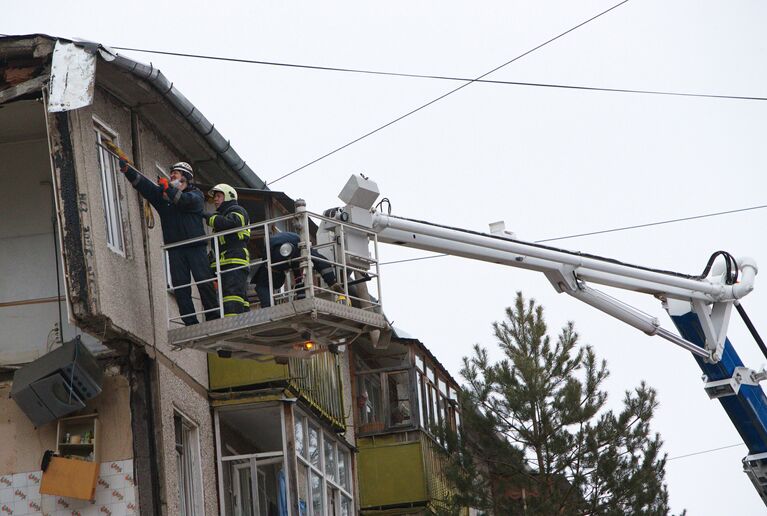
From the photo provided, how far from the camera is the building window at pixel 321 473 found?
1961 centimetres

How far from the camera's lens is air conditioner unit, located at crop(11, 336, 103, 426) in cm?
1522

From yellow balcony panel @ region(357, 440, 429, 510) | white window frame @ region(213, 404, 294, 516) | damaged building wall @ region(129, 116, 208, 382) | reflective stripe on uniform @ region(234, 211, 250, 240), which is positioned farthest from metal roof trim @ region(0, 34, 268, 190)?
yellow balcony panel @ region(357, 440, 429, 510)

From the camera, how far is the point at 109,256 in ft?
52.0

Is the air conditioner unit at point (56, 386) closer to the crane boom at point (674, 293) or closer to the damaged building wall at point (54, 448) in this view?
the damaged building wall at point (54, 448)

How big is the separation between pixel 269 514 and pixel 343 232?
15.4 feet

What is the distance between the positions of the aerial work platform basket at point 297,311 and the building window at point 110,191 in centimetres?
61

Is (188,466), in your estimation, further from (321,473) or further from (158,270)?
(321,473)

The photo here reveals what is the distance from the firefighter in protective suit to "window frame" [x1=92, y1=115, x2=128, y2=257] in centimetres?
104

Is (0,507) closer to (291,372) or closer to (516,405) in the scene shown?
(291,372)

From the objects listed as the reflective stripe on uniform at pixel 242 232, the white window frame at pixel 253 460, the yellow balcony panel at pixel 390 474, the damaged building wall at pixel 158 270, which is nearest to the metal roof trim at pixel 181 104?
the damaged building wall at pixel 158 270

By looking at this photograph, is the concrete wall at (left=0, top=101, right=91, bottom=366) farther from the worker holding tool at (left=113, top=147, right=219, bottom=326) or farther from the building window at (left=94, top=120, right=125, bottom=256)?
the worker holding tool at (left=113, top=147, right=219, bottom=326)

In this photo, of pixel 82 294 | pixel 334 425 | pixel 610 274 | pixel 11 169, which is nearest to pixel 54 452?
pixel 82 294

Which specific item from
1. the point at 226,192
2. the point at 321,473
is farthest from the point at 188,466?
the point at 321,473

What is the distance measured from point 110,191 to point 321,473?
19.9ft
